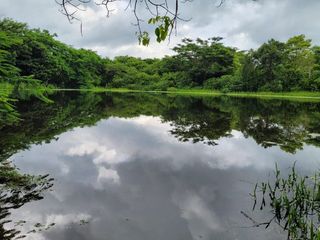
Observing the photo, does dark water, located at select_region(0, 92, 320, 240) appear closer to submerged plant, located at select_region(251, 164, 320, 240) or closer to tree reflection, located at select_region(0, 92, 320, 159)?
tree reflection, located at select_region(0, 92, 320, 159)

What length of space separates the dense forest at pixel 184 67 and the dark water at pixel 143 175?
93.7 feet

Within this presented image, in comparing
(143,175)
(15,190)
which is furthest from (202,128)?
(15,190)

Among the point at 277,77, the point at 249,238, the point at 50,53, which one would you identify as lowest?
the point at 249,238

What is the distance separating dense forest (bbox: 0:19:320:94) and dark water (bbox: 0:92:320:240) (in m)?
28.6

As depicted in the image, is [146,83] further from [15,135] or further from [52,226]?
[52,226]

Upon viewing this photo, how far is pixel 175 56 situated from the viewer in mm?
68625

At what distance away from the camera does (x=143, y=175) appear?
896 cm

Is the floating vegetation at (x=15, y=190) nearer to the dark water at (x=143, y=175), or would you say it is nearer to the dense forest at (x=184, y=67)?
the dark water at (x=143, y=175)

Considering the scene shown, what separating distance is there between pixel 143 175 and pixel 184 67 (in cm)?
5867

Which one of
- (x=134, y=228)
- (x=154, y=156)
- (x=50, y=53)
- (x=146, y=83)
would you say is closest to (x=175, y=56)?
(x=146, y=83)

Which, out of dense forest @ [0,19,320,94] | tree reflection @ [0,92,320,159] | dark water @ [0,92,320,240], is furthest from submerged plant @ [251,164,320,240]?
dense forest @ [0,19,320,94]

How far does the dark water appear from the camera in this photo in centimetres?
573

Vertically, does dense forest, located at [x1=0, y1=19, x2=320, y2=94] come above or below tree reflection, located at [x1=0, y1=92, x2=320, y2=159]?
above

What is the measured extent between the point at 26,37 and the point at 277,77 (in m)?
37.3
